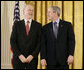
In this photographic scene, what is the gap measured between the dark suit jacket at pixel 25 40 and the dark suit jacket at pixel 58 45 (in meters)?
0.09

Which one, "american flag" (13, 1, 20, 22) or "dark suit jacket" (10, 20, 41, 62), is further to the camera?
"american flag" (13, 1, 20, 22)

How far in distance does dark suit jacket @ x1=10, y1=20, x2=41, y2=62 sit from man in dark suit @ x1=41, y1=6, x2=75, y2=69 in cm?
9

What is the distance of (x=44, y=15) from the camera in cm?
629

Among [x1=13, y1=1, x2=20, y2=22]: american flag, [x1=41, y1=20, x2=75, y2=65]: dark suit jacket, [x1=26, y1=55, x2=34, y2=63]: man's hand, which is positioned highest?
[x1=13, y1=1, x2=20, y2=22]: american flag

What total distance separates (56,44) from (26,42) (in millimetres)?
404

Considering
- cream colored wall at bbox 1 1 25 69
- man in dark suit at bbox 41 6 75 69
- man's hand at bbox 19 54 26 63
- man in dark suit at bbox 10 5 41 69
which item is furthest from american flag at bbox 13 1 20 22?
man's hand at bbox 19 54 26 63

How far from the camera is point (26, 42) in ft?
10.0

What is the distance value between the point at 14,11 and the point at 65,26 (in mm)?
3180

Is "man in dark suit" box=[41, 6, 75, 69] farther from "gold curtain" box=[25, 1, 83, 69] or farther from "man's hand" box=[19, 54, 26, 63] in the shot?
"gold curtain" box=[25, 1, 83, 69]

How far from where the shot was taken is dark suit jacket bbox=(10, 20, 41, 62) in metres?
3.02

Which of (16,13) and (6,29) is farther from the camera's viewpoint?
(6,29)

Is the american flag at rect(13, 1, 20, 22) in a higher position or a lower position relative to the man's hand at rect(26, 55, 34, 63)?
higher

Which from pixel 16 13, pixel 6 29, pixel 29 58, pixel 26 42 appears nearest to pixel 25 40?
pixel 26 42

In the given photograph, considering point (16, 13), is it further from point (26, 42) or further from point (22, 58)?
point (22, 58)
